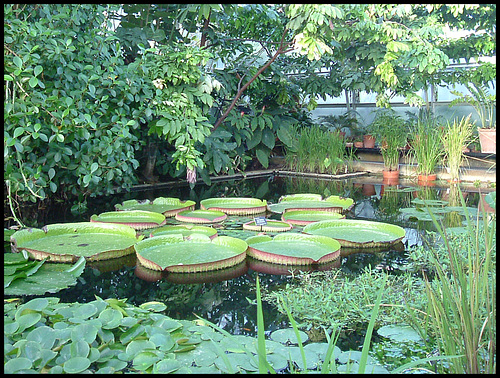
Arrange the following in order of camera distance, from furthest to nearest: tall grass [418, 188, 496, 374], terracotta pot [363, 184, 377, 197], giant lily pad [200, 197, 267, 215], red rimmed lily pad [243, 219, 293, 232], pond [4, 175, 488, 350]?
1. terracotta pot [363, 184, 377, 197]
2. giant lily pad [200, 197, 267, 215]
3. red rimmed lily pad [243, 219, 293, 232]
4. pond [4, 175, 488, 350]
5. tall grass [418, 188, 496, 374]

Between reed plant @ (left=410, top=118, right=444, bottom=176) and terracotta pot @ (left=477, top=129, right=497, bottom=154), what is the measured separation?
21.2 inches

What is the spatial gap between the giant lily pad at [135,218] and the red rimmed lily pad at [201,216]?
19 cm

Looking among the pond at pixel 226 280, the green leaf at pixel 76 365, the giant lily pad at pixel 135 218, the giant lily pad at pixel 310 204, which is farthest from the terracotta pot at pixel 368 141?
the green leaf at pixel 76 365

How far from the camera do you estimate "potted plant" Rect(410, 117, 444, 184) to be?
609 cm

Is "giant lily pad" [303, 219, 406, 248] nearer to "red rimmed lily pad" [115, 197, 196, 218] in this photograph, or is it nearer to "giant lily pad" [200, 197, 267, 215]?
"giant lily pad" [200, 197, 267, 215]

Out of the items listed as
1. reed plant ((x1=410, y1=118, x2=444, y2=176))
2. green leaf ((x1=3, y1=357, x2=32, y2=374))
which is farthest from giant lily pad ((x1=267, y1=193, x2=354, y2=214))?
green leaf ((x1=3, y1=357, x2=32, y2=374))

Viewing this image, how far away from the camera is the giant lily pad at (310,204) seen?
421cm

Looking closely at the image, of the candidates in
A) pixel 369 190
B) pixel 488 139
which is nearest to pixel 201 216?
pixel 369 190

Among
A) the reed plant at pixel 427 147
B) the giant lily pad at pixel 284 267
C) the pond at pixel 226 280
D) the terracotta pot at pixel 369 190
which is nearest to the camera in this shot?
the pond at pixel 226 280

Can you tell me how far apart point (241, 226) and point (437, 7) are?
533cm

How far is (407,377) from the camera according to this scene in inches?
61.1

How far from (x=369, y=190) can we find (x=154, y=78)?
2.70 m

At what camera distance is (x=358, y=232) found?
3441 millimetres

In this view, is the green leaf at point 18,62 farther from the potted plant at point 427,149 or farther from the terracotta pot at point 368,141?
the terracotta pot at point 368,141
